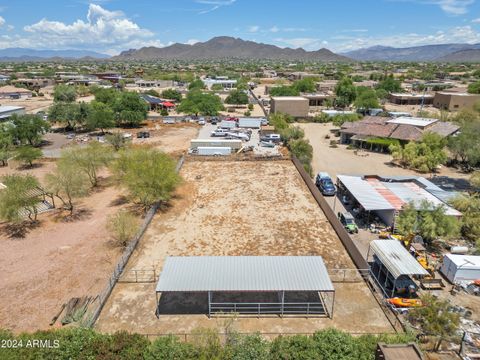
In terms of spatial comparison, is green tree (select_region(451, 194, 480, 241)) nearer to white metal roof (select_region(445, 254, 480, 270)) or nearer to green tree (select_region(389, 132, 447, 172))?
white metal roof (select_region(445, 254, 480, 270))

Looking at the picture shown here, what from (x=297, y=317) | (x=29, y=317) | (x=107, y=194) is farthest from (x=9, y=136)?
(x=297, y=317)

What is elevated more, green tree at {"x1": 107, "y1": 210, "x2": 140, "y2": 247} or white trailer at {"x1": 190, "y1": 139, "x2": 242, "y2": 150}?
white trailer at {"x1": 190, "y1": 139, "x2": 242, "y2": 150}

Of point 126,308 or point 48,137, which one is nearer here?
point 126,308

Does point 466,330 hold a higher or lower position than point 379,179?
lower

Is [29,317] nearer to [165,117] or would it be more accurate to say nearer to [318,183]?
[318,183]

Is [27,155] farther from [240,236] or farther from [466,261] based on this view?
[466,261]

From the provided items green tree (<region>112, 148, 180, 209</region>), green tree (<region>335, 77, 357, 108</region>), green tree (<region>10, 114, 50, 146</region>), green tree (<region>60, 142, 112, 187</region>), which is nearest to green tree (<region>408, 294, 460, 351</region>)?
green tree (<region>112, 148, 180, 209</region>)
